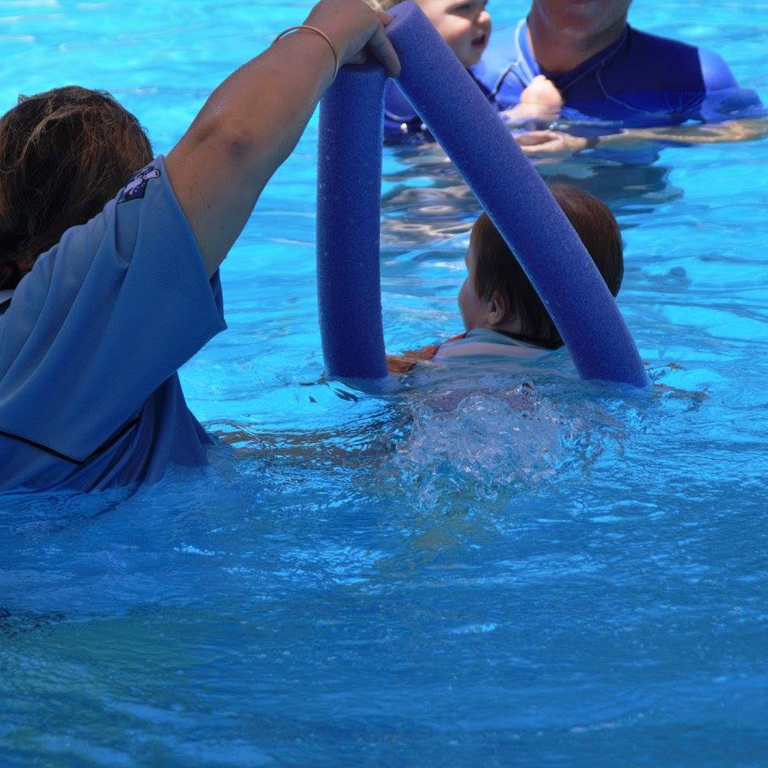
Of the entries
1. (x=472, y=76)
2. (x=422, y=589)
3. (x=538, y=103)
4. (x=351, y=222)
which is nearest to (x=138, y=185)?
(x=422, y=589)

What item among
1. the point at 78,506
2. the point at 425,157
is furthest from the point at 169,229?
the point at 425,157

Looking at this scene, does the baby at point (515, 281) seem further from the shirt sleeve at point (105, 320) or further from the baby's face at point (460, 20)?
the baby's face at point (460, 20)

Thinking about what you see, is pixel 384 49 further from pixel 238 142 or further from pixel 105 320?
pixel 105 320

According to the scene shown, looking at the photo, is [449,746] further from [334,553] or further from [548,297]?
[548,297]

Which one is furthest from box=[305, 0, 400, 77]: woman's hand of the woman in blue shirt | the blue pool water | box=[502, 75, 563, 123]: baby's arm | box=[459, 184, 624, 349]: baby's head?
box=[502, 75, 563, 123]: baby's arm

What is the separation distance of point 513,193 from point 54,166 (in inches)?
45.0

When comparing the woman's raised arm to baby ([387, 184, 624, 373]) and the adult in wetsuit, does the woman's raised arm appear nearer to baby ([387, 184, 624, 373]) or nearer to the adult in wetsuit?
baby ([387, 184, 624, 373])

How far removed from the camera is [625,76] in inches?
252

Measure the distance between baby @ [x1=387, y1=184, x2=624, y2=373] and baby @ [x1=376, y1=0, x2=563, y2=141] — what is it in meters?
2.41

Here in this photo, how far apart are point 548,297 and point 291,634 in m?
1.31

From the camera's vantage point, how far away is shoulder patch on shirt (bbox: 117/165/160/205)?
5.91ft

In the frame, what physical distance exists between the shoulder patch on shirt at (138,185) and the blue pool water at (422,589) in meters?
0.60

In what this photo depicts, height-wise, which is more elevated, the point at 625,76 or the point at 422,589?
the point at 625,76

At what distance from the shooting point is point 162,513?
223cm
